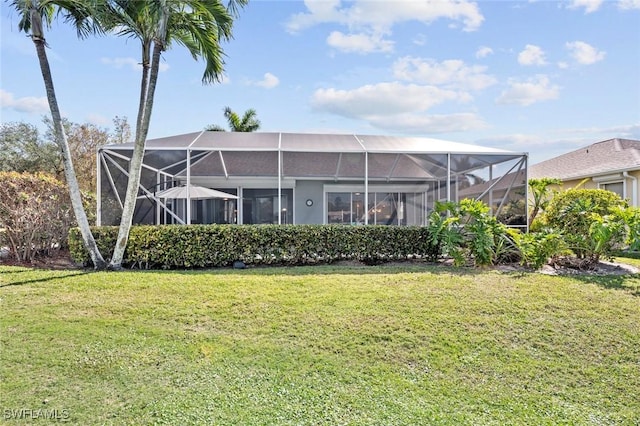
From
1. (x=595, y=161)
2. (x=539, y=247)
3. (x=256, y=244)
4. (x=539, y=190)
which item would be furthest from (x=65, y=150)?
(x=595, y=161)

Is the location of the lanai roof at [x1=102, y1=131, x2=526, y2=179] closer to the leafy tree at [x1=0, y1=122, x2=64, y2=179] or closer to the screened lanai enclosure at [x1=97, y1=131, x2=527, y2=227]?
the screened lanai enclosure at [x1=97, y1=131, x2=527, y2=227]

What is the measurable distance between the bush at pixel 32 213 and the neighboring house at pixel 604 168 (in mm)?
16979

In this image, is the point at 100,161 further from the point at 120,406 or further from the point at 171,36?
the point at 120,406

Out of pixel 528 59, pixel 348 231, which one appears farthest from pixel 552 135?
pixel 348 231

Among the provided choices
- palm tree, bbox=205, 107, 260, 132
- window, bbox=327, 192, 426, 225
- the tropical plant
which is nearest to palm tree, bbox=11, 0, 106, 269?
window, bbox=327, 192, 426, 225

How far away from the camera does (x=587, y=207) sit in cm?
865

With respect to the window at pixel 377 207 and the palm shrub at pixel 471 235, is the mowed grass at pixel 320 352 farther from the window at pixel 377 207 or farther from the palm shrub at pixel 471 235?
the window at pixel 377 207

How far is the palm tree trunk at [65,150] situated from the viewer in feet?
24.3

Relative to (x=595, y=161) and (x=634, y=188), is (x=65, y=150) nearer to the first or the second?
(x=634, y=188)

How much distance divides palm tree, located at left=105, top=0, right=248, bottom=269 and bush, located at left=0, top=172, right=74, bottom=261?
241 cm

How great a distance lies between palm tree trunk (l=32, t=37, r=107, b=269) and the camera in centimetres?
741

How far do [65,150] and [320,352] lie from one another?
686cm

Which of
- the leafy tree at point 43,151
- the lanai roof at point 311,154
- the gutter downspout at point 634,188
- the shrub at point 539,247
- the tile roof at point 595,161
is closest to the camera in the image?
the shrub at point 539,247

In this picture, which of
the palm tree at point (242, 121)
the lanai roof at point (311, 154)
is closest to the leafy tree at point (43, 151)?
the palm tree at point (242, 121)
